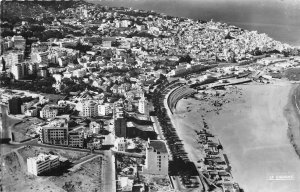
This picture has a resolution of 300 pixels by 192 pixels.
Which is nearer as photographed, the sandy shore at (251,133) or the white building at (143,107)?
the sandy shore at (251,133)

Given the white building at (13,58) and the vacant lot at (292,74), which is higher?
the white building at (13,58)

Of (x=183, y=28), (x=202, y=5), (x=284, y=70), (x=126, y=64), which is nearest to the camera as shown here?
(x=126, y=64)

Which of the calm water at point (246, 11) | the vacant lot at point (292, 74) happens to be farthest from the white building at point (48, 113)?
the calm water at point (246, 11)

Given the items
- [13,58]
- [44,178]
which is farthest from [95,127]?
[13,58]

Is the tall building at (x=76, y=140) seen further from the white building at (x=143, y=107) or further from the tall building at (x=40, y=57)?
the tall building at (x=40, y=57)

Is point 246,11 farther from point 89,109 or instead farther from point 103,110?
point 89,109

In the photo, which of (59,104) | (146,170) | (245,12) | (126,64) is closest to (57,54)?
(126,64)

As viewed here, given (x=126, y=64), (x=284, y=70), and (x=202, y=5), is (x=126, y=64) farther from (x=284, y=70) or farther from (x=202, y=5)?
(x=202, y=5)
